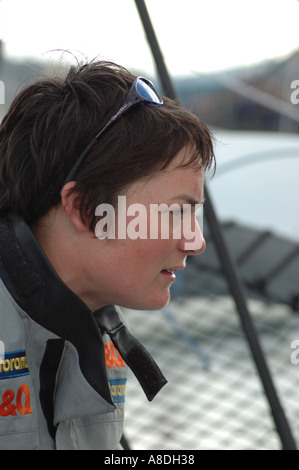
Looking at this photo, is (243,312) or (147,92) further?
(243,312)

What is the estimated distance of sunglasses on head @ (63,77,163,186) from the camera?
2.42 ft

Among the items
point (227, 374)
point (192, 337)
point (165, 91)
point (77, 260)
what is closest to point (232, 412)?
point (227, 374)

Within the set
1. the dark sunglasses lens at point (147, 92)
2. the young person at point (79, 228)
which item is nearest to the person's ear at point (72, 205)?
the young person at point (79, 228)

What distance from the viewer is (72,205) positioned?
752 millimetres

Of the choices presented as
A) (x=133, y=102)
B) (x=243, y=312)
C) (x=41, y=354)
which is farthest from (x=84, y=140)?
→ (x=243, y=312)

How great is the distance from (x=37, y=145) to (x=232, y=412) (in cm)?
173

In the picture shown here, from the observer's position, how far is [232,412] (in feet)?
7.60

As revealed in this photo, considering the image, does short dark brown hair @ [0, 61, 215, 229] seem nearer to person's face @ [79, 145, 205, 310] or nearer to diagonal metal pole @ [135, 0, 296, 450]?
person's face @ [79, 145, 205, 310]

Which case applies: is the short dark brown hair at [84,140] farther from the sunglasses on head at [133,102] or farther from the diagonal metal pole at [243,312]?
the diagonal metal pole at [243,312]

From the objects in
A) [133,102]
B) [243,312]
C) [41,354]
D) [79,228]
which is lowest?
[243,312]

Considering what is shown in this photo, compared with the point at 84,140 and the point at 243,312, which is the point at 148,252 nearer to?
the point at 84,140

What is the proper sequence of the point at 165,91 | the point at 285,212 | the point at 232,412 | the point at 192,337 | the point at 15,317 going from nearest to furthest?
the point at 15,317 < the point at 165,91 < the point at 232,412 < the point at 285,212 < the point at 192,337

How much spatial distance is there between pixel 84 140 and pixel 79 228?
0.30ft
